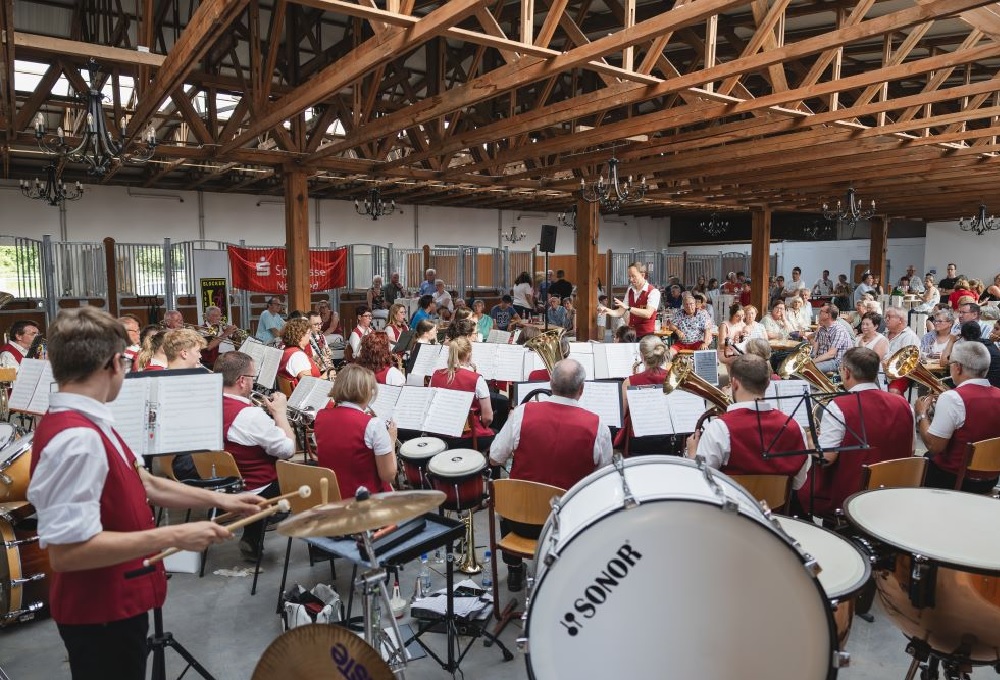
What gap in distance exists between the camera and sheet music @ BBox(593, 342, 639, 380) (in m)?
6.46

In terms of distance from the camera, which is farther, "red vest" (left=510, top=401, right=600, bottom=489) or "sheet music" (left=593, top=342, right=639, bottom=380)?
"sheet music" (left=593, top=342, right=639, bottom=380)

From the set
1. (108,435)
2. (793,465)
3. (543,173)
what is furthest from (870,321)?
(108,435)

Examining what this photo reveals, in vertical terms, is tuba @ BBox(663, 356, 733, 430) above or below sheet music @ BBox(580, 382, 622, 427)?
above

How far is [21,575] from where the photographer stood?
3.47 metres

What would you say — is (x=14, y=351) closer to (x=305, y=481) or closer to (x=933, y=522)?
(x=305, y=481)

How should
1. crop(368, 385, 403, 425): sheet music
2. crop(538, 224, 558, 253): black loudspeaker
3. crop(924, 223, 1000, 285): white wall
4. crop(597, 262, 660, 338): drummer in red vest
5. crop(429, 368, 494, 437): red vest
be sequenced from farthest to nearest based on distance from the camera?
1. crop(924, 223, 1000, 285): white wall
2. crop(538, 224, 558, 253): black loudspeaker
3. crop(597, 262, 660, 338): drummer in red vest
4. crop(429, 368, 494, 437): red vest
5. crop(368, 385, 403, 425): sheet music

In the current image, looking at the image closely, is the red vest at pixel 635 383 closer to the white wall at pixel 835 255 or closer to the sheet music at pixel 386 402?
the sheet music at pixel 386 402

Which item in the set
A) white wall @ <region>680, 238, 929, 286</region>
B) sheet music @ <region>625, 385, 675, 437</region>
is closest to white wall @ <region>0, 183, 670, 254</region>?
white wall @ <region>680, 238, 929, 286</region>

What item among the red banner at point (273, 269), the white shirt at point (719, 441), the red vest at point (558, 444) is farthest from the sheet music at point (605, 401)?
the red banner at point (273, 269)

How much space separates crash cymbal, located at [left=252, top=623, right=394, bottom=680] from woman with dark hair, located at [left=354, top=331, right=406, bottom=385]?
3276mm

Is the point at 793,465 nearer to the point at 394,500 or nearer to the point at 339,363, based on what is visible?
the point at 394,500

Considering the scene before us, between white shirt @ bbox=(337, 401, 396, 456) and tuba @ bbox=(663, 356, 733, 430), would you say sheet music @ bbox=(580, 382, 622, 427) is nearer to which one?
tuba @ bbox=(663, 356, 733, 430)

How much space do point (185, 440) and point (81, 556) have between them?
6.17 ft

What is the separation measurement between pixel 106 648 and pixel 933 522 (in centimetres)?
306
